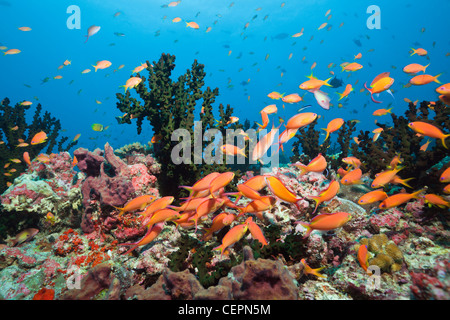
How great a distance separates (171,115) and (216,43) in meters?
94.2

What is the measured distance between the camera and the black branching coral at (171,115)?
4668mm

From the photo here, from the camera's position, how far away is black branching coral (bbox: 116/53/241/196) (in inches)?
184

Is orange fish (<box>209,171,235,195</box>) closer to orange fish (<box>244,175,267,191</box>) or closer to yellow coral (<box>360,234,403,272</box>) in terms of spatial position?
orange fish (<box>244,175,267,191</box>)

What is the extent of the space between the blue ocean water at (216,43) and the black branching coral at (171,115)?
31459 mm

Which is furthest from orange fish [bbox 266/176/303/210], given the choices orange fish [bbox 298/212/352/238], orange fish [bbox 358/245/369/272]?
orange fish [bbox 358/245/369/272]

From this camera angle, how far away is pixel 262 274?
1.93 m

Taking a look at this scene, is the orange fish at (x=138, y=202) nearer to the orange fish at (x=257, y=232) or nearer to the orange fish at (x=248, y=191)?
the orange fish at (x=248, y=191)

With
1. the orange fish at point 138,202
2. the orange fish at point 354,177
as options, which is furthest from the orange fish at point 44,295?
the orange fish at point 354,177

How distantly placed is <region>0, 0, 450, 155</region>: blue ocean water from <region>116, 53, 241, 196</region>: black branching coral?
1239 inches

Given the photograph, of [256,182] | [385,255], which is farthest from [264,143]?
[385,255]

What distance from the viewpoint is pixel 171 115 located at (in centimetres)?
481

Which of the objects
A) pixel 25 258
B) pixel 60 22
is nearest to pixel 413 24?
pixel 25 258

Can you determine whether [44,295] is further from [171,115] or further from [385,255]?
[385,255]

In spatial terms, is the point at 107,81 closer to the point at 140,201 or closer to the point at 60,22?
the point at 60,22
